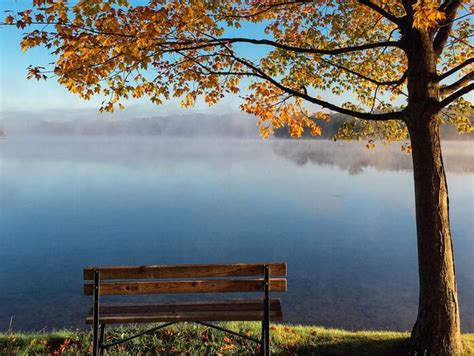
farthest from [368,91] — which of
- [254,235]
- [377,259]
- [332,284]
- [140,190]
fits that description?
[140,190]

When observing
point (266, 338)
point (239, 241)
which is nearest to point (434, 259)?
point (266, 338)

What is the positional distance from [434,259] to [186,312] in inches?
156

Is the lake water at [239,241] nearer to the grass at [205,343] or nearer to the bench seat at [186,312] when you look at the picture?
the grass at [205,343]

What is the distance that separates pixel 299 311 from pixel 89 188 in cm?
4824

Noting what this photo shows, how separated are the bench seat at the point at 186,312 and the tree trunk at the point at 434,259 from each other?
255 cm

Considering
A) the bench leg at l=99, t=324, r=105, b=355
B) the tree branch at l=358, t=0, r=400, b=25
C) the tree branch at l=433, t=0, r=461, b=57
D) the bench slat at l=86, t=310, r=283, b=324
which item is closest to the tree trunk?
the tree branch at l=433, t=0, r=461, b=57

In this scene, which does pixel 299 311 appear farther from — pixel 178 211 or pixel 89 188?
pixel 89 188

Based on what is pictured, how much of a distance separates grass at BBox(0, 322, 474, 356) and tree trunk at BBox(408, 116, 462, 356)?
0.42 metres

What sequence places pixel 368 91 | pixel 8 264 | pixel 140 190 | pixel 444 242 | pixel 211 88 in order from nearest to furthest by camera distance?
pixel 444 242
pixel 211 88
pixel 368 91
pixel 8 264
pixel 140 190

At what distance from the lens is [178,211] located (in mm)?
40344

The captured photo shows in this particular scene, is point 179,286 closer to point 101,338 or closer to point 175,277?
point 175,277

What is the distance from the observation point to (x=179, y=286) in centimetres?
593

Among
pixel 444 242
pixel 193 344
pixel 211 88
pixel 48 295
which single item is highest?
pixel 211 88

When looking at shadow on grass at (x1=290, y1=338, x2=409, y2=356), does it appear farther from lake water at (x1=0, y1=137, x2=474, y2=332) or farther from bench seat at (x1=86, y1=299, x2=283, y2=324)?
lake water at (x1=0, y1=137, x2=474, y2=332)
